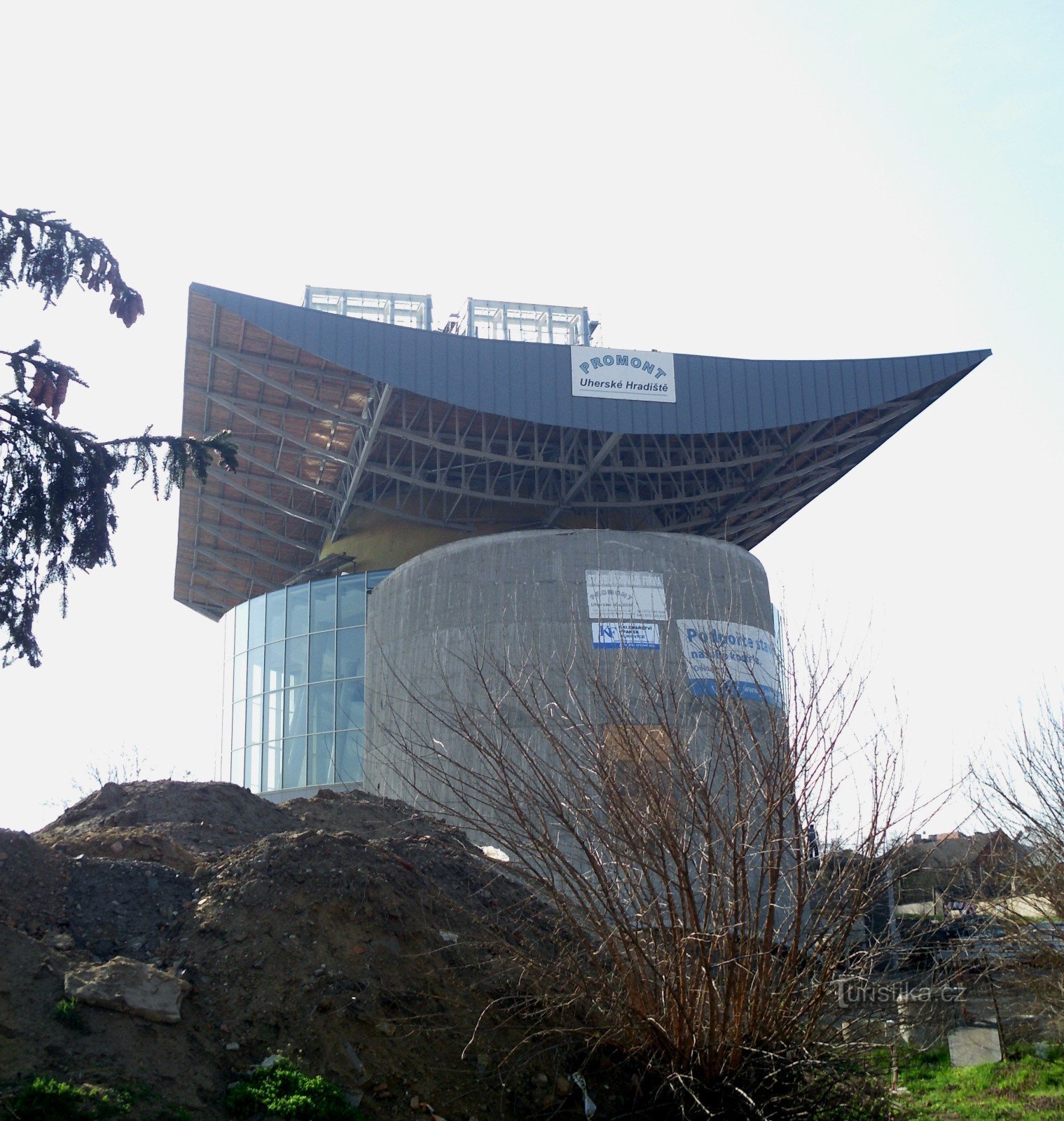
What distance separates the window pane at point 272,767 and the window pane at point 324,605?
4.42m

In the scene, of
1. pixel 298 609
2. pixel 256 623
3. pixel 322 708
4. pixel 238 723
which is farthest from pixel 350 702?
pixel 238 723

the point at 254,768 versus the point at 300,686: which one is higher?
the point at 300,686

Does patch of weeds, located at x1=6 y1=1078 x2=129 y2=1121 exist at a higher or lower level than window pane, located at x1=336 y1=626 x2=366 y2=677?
lower

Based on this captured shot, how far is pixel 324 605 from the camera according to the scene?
38406mm

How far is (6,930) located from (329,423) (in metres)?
27.8

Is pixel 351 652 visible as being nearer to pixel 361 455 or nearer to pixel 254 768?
pixel 254 768

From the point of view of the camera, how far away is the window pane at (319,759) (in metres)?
36.6

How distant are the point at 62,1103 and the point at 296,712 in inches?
1208

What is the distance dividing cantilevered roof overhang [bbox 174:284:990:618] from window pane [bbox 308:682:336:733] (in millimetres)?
6689

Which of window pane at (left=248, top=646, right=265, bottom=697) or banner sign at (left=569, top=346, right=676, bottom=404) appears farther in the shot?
window pane at (left=248, top=646, right=265, bottom=697)

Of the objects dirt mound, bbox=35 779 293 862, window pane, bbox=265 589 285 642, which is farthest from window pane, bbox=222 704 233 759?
dirt mound, bbox=35 779 293 862

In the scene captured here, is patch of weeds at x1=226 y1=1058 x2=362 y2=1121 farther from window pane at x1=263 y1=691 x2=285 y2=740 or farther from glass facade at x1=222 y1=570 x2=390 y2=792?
window pane at x1=263 y1=691 x2=285 y2=740

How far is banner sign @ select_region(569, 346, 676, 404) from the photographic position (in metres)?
33.6

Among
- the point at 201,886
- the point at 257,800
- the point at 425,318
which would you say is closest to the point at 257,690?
the point at 425,318
